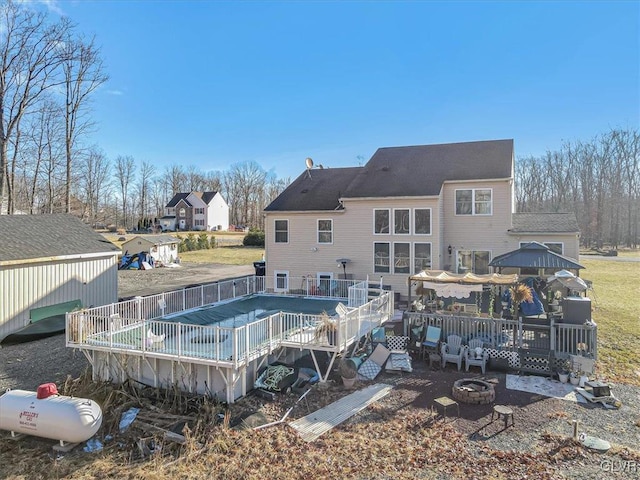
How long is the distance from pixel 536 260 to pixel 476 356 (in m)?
Answer: 5.10

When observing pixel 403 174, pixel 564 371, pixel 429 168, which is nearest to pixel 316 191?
pixel 403 174

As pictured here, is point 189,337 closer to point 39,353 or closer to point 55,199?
point 39,353

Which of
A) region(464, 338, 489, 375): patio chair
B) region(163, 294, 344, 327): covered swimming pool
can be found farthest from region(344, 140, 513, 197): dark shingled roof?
region(464, 338, 489, 375): patio chair

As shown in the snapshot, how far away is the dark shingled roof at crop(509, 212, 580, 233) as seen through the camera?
55.6ft

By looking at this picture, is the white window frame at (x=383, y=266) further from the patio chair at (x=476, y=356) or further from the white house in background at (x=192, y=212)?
the white house in background at (x=192, y=212)

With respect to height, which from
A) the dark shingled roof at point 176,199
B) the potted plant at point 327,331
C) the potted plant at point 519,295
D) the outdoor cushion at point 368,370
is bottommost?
the outdoor cushion at point 368,370

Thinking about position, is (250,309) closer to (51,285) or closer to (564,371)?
(51,285)

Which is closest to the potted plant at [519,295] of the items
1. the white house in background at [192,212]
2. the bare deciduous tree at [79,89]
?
the bare deciduous tree at [79,89]

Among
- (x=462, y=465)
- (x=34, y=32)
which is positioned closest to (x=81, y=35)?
(x=34, y=32)

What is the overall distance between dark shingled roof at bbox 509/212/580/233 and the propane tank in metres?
16.8

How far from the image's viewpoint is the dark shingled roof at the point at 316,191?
19859 mm

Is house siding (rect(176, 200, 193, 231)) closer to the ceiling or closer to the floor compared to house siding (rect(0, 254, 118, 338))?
closer to the ceiling

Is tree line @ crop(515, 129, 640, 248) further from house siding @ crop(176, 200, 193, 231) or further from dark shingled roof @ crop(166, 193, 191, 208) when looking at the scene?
dark shingled roof @ crop(166, 193, 191, 208)

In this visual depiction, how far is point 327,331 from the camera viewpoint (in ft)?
28.9
